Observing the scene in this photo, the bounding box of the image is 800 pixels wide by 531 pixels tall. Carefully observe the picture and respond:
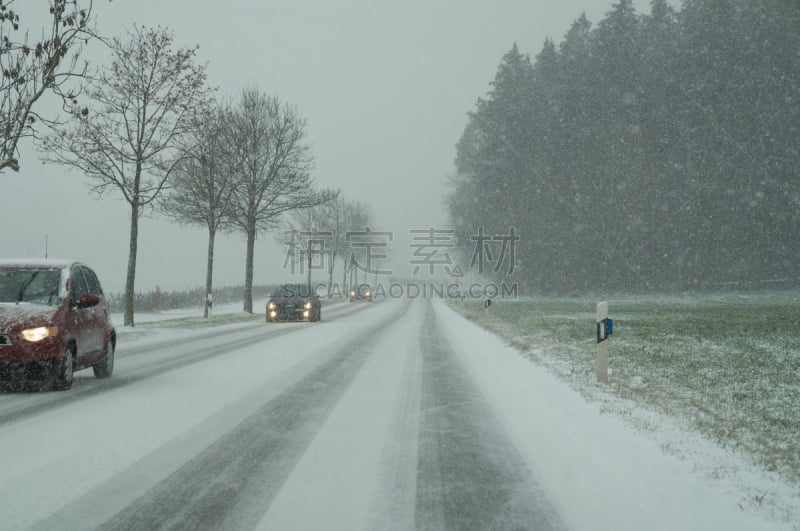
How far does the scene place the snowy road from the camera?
386 centimetres

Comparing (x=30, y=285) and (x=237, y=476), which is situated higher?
(x=30, y=285)

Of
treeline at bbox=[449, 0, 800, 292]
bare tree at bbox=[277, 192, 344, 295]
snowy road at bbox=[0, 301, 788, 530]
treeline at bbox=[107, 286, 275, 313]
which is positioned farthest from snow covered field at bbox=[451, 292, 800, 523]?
bare tree at bbox=[277, 192, 344, 295]

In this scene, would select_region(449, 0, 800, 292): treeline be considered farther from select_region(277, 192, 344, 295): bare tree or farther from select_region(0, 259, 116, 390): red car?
select_region(0, 259, 116, 390): red car

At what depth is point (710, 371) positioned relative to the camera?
Result: 10305 mm

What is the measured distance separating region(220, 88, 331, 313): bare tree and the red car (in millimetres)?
23865

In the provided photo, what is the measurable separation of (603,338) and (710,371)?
7.94 feet

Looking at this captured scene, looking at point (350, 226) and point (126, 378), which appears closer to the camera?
point (126, 378)

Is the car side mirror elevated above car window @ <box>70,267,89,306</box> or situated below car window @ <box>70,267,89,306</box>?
below

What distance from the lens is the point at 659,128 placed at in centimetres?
5028

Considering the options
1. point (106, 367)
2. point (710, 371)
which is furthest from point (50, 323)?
point (710, 371)

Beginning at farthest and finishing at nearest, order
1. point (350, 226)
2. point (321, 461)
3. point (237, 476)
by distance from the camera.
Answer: point (350, 226) → point (321, 461) → point (237, 476)

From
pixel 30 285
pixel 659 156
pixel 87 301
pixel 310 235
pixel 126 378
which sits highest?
pixel 659 156

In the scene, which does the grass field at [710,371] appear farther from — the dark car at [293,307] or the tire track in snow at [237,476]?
the dark car at [293,307]

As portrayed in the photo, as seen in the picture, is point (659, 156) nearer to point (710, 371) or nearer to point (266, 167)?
point (266, 167)
